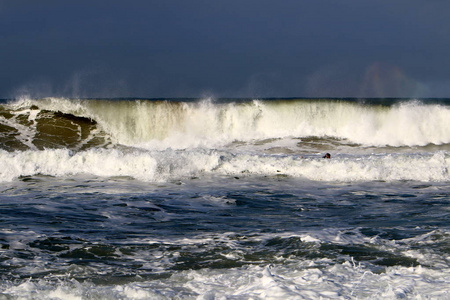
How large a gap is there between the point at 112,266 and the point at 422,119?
21.1m

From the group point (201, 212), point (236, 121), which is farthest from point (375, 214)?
point (236, 121)

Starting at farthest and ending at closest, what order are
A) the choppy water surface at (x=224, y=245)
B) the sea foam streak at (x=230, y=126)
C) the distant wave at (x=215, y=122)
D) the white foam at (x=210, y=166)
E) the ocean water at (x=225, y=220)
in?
the distant wave at (x=215, y=122) → the sea foam streak at (x=230, y=126) → the white foam at (x=210, y=166) → the ocean water at (x=225, y=220) → the choppy water surface at (x=224, y=245)

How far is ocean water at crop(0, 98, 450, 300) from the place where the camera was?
15.9ft

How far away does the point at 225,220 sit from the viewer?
26.7ft

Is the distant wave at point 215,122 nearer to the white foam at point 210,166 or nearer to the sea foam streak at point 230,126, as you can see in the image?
the sea foam streak at point 230,126

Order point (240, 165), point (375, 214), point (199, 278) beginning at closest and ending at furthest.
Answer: point (199, 278), point (375, 214), point (240, 165)

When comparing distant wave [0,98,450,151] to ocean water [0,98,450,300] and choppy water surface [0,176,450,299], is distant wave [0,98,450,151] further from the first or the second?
choppy water surface [0,176,450,299]

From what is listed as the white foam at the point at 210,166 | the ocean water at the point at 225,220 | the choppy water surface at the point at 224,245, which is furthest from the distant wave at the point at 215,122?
the choppy water surface at the point at 224,245

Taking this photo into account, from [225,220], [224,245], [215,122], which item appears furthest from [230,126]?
[224,245]

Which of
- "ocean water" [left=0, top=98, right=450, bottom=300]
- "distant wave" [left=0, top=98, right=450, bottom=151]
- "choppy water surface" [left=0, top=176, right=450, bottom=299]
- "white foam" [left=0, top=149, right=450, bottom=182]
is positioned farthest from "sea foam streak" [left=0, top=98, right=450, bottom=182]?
"choppy water surface" [left=0, top=176, right=450, bottom=299]

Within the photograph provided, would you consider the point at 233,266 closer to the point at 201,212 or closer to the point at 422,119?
the point at 201,212

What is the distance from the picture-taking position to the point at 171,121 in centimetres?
2533

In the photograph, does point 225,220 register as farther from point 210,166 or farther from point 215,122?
point 215,122

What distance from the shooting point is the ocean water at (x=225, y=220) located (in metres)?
4.86
